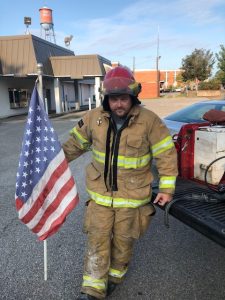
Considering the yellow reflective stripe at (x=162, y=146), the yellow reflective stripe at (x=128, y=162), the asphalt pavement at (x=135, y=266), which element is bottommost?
the asphalt pavement at (x=135, y=266)

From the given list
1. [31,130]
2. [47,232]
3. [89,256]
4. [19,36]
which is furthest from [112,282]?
[19,36]

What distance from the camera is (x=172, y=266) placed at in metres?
3.44

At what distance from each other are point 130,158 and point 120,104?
0.41m

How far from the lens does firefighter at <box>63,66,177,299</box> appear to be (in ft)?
9.00

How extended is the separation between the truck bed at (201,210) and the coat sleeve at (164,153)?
21 cm

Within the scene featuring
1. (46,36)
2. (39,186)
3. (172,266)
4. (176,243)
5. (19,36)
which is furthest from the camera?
(46,36)

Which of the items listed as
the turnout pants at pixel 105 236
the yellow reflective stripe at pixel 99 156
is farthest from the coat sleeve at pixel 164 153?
the yellow reflective stripe at pixel 99 156

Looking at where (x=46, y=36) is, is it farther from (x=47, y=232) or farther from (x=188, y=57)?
(x=47, y=232)

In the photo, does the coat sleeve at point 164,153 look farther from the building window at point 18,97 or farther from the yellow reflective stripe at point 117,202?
the building window at point 18,97

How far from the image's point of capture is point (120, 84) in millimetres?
2668

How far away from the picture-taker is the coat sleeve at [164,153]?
279 centimetres

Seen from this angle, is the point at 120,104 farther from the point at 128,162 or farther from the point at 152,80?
the point at 152,80

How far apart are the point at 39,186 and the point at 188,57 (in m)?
49.5

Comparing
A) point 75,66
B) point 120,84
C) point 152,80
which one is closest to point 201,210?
point 120,84
